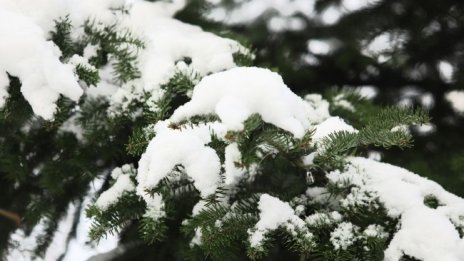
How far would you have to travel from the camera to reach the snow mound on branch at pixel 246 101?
0.95 m

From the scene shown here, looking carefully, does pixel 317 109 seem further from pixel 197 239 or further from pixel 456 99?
pixel 456 99

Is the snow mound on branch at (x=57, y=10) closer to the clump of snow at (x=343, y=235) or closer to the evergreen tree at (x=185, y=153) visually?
the evergreen tree at (x=185, y=153)

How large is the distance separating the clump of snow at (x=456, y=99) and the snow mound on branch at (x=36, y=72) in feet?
6.08

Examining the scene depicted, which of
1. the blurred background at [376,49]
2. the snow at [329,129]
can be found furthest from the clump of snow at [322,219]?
the blurred background at [376,49]

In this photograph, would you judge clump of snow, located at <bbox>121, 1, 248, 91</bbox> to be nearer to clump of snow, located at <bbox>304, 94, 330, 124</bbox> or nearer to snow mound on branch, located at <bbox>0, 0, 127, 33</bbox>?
snow mound on branch, located at <bbox>0, 0, 127, 33</bbox>

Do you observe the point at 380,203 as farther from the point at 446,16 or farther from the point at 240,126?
the point at 446,16

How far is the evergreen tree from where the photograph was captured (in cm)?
105

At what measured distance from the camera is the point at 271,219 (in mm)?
1158

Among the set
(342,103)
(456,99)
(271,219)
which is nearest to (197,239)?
(271,219)

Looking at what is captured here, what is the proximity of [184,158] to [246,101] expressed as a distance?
0.70 ft

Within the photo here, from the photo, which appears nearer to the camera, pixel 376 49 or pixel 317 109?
pixel 317 109

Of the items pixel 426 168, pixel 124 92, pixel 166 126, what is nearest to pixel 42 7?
pixel 124 92

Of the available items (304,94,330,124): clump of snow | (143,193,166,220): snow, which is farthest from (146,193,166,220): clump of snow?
(304,94,330,124): clump of snow

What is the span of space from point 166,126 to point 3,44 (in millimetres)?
529
